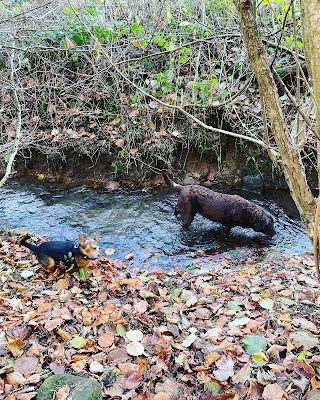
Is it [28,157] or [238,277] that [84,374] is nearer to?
[238,277]

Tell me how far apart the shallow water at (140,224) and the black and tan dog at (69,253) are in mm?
1473

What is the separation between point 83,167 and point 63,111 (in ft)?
5.27

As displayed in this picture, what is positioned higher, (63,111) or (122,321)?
(63,111)

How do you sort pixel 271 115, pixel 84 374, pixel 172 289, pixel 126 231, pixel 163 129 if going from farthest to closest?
1. pixel 163 129
2. pixel 126 231
3. pixel 172 289
4. pixel 84 374
5. pixel 271 115

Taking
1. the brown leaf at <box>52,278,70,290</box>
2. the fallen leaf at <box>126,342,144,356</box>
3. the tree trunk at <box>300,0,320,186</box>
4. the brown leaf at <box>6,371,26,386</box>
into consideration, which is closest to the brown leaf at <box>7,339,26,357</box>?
the brown leaf at <box>6,371,26,386</box>

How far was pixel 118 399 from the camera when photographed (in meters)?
2.65

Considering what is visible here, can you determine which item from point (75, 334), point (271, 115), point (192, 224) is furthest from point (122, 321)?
point (192, 224)

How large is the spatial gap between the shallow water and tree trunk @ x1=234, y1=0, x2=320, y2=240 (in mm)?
3481

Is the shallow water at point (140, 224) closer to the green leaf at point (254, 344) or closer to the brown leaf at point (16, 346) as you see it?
the green leaf at point (254, 344)

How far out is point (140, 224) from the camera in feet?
23.9

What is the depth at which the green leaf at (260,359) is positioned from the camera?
291 centimetres

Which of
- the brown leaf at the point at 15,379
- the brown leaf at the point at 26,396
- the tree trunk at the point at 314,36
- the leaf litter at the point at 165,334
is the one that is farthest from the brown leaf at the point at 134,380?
the tree trunk at the point at 314,36

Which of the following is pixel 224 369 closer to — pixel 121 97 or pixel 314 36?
pixel 314 36

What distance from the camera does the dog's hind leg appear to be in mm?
7023
